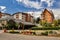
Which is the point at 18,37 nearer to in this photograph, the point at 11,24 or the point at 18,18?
the point at 11,24

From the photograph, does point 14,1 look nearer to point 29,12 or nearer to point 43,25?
point 29,12

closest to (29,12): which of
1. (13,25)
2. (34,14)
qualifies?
(34,14)

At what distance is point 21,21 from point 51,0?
1814 millimetres

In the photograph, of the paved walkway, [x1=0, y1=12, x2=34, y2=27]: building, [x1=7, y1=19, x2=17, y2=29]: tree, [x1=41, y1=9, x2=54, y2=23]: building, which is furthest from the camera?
[x1=7, y1=19, x2=17, y2=29]: tree

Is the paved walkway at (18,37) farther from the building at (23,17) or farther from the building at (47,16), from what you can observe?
the building at (47,16)

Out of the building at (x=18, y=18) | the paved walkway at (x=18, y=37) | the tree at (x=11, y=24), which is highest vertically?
the building at (x=18, y=18)

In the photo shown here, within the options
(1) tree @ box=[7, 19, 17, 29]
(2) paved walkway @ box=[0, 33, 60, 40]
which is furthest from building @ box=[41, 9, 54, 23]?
(1) tree @ box=[7, 19, 17, 29]

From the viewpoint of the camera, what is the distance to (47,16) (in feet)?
37.3

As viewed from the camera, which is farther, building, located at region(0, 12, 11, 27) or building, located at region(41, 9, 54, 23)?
building, located at region(0, 12, 11, 27)

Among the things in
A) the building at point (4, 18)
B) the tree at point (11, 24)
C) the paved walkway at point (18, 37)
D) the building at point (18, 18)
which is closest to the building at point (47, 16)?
the building at point (18, 18)

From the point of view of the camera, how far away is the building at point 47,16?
1124 centimetres

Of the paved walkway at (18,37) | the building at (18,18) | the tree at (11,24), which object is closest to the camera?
the paved walkway at (18,37)

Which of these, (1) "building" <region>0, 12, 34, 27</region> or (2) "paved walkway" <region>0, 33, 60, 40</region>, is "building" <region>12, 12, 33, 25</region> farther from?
(2) "paved walkway" <region>0, 33, 60, 40</region>

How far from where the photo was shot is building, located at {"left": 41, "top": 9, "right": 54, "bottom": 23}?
36.9 ft
